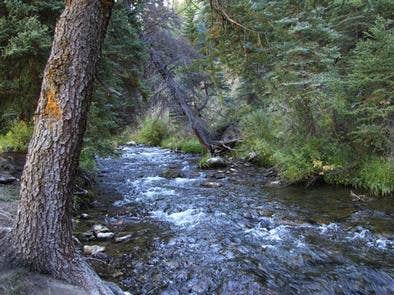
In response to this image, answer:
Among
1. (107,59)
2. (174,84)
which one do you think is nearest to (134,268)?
(107,59)

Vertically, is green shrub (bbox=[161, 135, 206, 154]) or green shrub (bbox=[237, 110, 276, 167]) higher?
green shrub (bbox=[237, 110, 276, 167])

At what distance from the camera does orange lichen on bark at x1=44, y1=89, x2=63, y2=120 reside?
3141 mm

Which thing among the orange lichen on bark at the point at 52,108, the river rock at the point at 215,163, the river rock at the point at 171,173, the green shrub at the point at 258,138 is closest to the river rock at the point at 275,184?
the green shrub at the point at 258,138

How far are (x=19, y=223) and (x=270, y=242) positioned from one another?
13.5 ft

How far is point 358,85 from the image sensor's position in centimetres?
860

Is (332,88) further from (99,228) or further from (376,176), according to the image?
(99,228)

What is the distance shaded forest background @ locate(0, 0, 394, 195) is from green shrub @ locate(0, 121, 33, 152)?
2 cm

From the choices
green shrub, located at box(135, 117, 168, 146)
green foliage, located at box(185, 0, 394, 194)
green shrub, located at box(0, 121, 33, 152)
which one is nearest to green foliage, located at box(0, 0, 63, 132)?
green shrub, located at box(0, 121, 33, 152)

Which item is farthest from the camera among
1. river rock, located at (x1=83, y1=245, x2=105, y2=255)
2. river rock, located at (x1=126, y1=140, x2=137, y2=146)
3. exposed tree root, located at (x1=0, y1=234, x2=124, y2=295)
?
river rock, located at (x1=126, y1=140, x2=137, y2=146)

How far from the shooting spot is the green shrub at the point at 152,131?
23.1 metres

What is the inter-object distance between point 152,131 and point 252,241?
18155 millimetres

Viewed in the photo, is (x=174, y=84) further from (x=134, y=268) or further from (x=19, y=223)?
(x=19, y=223)

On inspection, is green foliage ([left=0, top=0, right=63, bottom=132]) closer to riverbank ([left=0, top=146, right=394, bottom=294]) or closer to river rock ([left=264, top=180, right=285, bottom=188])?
riverbank ([left=0, top=146, right=394, bottom=294])

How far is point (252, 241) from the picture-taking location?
20.1 feet
